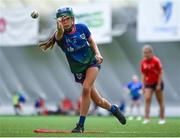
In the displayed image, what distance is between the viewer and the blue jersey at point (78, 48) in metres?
9.92

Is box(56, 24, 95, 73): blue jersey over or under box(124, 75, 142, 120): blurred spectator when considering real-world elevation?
over

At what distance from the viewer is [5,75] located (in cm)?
3212

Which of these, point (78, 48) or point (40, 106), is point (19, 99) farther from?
point (78, 48)

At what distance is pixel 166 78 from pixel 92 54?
1859cm

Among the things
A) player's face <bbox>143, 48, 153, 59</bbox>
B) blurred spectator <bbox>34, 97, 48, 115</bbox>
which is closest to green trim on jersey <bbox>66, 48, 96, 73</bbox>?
player's face <bbox>143, 48, 153, 59</bbox>

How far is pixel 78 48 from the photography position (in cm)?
995

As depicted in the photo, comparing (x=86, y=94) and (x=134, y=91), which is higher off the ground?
(x=86, y=94)

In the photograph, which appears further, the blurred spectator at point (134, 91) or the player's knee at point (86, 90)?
the blurred spectator at point (134, 91)

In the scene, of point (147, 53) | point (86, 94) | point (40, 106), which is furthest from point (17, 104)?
point (86, 94)

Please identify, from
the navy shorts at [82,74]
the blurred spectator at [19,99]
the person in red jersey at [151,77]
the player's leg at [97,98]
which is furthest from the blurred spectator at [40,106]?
the navy shorts at [82,74]

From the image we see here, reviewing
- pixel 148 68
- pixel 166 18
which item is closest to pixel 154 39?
pixel 166 18

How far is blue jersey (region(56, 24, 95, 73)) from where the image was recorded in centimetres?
992

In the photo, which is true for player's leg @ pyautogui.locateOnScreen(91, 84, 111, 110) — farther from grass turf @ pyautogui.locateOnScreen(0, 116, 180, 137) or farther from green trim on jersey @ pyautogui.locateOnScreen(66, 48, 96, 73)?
grass turf @ pyautogui.locateOnScreen(0, 116, 180, 137)

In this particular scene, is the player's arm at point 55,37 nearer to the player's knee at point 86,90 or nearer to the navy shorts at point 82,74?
the navy shorts at point 82,74
